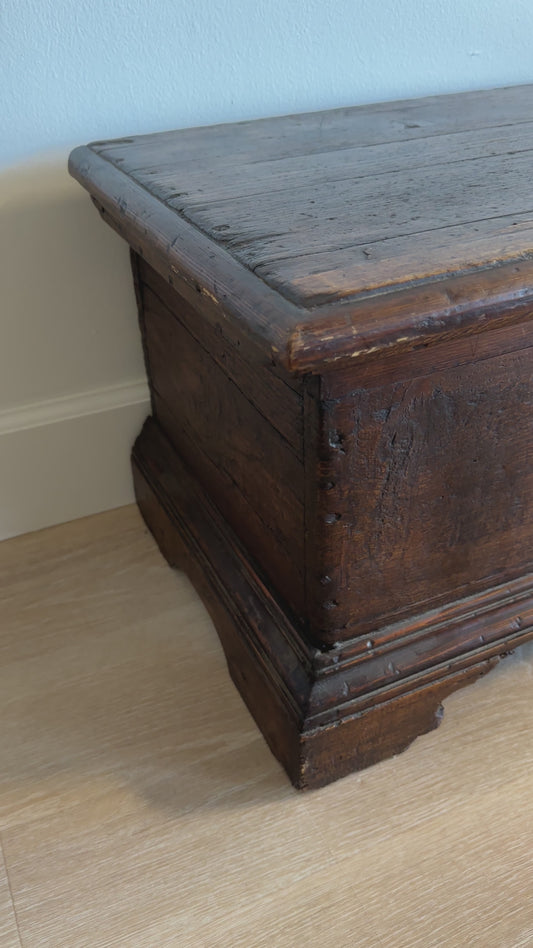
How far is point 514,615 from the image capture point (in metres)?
0.97

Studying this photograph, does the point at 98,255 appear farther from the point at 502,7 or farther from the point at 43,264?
the point at 502,7

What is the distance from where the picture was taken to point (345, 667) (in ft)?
2.90

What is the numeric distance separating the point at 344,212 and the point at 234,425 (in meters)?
0.27

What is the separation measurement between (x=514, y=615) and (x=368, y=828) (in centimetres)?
29

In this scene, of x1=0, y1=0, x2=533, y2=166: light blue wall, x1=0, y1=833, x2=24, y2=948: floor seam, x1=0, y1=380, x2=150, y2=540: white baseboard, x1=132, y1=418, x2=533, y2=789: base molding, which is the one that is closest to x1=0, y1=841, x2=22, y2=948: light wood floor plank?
x1=0, y1=833, x2=24, y2=948: floor seam

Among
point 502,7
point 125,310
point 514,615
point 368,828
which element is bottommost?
point 368,828

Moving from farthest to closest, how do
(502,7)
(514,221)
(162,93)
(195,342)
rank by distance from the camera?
1. (502,7)
2. (162,93)
3. (195,342)
4. (514,221)

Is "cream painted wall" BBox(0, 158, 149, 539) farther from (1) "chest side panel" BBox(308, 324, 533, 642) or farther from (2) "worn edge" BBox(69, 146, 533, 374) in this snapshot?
(1) "chest side panel" BBox(308, 324, 533, 642)

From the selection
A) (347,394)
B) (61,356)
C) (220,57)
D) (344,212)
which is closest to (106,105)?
(220,57)

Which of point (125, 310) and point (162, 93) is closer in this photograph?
point (162, 93)

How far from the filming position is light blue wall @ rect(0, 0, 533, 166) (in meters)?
1.05

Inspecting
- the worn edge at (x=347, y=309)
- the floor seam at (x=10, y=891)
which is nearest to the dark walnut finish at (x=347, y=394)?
→ the worn edge at (x=347, y=309)

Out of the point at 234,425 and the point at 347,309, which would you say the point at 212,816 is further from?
the point at 347,309

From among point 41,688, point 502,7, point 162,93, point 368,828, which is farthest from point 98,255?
point 368,828
